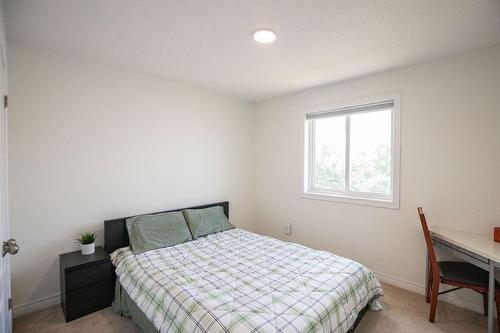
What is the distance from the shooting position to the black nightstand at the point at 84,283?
2014mm

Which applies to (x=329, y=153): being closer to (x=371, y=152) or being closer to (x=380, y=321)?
(x=371, y=152)

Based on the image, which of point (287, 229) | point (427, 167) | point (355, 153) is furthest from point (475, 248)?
point (287, 229)

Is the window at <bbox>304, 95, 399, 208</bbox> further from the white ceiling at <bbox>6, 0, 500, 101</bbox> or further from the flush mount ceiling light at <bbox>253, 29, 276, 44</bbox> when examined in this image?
the flush mount ceiling light at <bbox>253, 29, 276, 44</bbox>

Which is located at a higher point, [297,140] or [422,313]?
[297,140]

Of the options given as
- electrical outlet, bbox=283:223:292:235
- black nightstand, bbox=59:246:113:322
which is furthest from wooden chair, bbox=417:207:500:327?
black nightstand, bbox=59:246:113:322

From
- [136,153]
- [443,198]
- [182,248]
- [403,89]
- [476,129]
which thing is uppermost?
[403,89]

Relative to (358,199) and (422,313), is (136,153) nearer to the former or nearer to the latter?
(358,199)

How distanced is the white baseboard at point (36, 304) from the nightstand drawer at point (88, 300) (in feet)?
1.08

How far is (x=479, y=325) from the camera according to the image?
1997mm

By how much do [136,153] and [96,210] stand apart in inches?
28.7

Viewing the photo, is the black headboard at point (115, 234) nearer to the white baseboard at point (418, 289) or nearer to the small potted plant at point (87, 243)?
the small potted plant at point (87, 243)

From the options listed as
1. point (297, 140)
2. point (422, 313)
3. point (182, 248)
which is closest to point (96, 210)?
point (182, 248)

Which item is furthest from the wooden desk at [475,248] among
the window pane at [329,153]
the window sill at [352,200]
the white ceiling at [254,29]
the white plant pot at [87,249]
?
the white plant pot at [87,249]

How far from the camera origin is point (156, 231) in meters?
2.58
